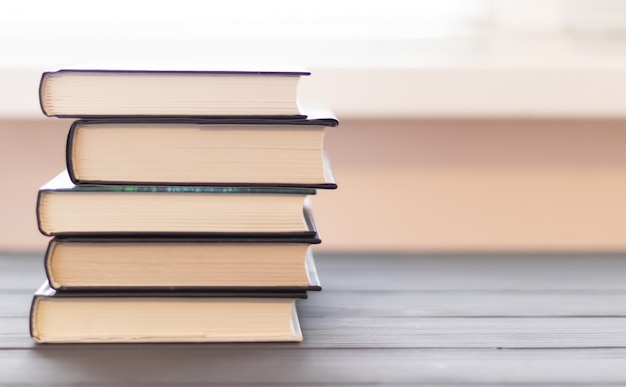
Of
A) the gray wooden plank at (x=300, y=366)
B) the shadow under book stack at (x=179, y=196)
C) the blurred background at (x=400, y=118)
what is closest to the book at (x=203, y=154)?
the shadow under book stack at (x=179, y=196)

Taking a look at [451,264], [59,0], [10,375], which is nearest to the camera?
[10,375]

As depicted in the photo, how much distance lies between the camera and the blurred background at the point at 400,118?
927 mm

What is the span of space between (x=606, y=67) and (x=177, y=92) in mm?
598

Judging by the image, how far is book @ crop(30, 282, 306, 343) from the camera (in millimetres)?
569

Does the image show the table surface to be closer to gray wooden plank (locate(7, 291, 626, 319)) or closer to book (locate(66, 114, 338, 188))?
gray wooden plank (locate(7, 291, 626, 319))

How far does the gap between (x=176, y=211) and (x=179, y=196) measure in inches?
0.5

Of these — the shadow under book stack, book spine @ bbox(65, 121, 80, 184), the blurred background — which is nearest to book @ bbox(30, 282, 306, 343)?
the shadow under book stack

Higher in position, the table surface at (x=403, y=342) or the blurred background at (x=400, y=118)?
the blurred background at (x=400, y=118)

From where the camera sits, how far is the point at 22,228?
3.15ft

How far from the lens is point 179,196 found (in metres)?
0.56

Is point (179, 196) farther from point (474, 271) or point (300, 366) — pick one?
point (474, 271)

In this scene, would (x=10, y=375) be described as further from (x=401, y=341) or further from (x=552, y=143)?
(x=552, y=143)

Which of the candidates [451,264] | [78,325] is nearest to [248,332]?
[78,325]

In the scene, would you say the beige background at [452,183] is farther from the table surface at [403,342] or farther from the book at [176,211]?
the book at [176,211]
